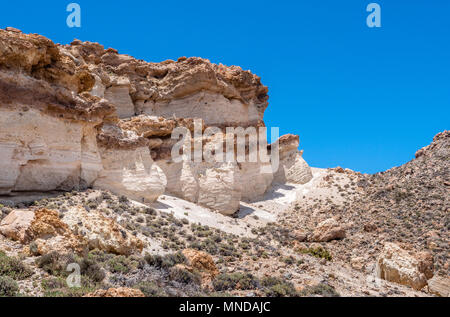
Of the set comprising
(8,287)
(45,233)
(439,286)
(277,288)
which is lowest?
(439,286)

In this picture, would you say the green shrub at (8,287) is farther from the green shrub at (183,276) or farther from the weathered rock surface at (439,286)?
the weathered rock surface at (439,286)

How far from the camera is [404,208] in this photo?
78.4ft

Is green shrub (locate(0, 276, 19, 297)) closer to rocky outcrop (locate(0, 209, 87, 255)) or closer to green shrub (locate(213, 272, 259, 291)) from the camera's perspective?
rocky outcrop (locate(0, 209, 87, 255))

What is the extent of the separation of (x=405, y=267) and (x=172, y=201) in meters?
15.3

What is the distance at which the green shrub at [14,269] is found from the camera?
26.9ft

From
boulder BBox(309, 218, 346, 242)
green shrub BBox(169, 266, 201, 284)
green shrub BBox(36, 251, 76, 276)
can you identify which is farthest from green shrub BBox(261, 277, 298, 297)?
boulder BBox(309, 218, 346, 242)

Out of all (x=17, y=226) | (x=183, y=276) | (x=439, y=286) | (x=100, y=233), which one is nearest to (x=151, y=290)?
(x=183, y=276)

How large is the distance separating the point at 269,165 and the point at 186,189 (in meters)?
9.92

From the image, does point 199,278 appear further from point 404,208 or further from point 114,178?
point 404,208

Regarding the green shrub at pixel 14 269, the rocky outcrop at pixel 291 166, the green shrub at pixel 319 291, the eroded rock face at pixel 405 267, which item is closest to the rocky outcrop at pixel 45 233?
the green shrub at pixel 14 269

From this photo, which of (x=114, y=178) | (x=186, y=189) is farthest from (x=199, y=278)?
(x=186, y=189)

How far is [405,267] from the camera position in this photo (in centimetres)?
1510

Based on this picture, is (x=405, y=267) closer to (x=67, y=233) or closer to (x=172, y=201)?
(x=67, y=233)
